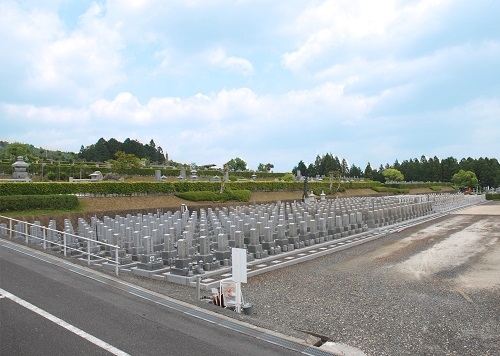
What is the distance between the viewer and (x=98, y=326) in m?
5.61

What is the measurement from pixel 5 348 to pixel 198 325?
2505mm

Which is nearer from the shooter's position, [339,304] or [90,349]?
[90,349]

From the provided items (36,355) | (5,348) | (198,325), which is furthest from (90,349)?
(198,325)

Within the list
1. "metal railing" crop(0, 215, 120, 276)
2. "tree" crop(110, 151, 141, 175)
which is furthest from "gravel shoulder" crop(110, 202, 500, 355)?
"tree" crop(110, 151, 141, 175)

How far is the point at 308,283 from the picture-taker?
356 inches

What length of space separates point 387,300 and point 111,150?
7088cm

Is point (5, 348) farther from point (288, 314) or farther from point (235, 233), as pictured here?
point (235, 233)

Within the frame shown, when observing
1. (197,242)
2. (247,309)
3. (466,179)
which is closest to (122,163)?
(197,242)

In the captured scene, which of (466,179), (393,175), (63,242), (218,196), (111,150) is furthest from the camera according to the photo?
(393,175)

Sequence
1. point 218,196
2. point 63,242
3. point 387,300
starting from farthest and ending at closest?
point 218,196, point 63,242, point 387,300

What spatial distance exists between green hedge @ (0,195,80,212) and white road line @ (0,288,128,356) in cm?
1316

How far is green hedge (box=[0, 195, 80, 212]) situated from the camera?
60.2 feet

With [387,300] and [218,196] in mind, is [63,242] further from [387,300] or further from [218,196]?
[218,196]

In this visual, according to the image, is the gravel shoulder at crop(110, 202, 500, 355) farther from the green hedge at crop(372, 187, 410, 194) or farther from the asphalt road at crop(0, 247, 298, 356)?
the green hedge at crop(372, 187, 410, 194)
